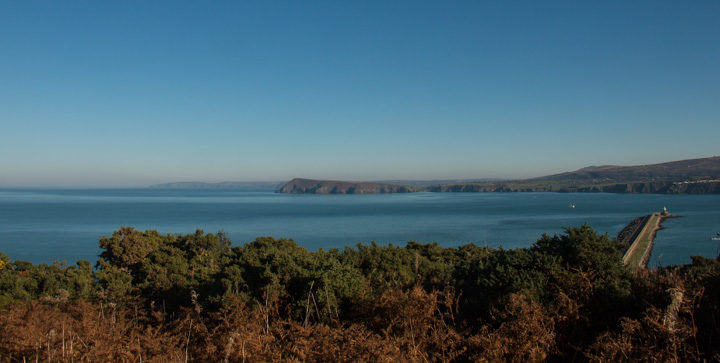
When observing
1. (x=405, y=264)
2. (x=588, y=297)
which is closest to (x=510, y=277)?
(x=588, y=297)

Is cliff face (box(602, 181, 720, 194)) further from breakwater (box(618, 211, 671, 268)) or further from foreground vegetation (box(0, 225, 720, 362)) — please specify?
foreground vegetation (box(0, 225, 720, 362))

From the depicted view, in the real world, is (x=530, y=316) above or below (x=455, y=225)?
above

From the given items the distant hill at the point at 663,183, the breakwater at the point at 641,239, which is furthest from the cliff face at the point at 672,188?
the breakwater at the point at 641,239

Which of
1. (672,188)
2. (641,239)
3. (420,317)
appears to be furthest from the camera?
(672,188)

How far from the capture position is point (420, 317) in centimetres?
636

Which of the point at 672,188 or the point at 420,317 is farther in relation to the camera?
the point at 672,188

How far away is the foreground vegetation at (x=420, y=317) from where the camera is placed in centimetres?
493

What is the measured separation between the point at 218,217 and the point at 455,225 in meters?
43.3

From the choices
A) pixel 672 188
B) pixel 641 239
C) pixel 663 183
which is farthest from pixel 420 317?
pixel 663 183

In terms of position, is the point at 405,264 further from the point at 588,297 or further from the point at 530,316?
the point at 530,316

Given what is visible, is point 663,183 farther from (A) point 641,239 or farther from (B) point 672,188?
(A) point 641,239

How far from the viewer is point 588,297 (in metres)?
7.42

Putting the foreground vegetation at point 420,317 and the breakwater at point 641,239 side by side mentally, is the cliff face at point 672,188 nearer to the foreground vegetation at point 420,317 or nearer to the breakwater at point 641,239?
the breakwater at point 641,239

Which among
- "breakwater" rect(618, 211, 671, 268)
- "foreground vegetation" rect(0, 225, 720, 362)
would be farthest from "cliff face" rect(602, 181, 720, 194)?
"foreground vegetation" rect(0, 225, 720, 362)
